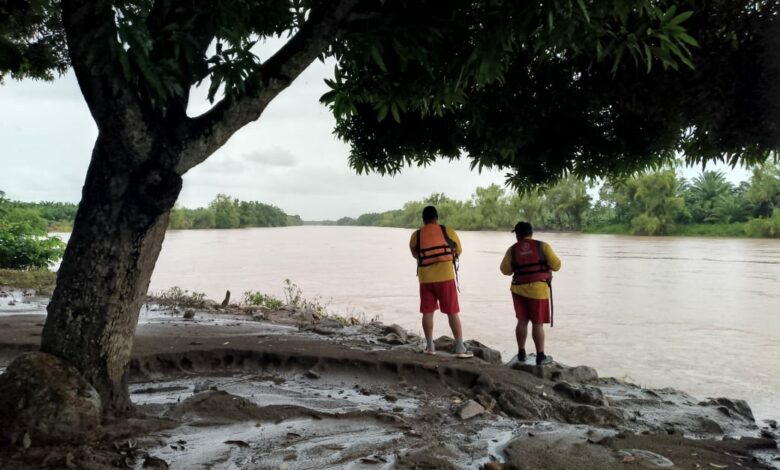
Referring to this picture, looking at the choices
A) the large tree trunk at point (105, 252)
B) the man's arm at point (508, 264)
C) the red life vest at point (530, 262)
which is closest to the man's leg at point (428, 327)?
the man's arm at point (508, 264)

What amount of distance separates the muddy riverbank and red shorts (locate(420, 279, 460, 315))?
1.96 feet

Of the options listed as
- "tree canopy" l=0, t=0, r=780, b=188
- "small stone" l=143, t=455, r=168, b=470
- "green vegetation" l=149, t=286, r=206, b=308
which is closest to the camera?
"tree canopy" l=0, t=0, r=780, b=188

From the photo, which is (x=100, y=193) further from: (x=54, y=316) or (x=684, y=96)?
(x=684, y=96)

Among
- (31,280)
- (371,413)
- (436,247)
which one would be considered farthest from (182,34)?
(31,280)

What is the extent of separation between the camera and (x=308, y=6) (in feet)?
12.8

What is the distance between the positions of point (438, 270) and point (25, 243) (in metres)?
15.0

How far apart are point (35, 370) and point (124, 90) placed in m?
1.95

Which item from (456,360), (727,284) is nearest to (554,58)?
(456,360)

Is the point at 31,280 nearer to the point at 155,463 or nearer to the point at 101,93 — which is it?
the point at 101,93

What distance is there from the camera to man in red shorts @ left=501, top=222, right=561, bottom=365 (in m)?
6.88

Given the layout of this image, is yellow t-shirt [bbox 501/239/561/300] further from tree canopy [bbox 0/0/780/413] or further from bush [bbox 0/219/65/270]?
bush [bbox 0/219/65/270]

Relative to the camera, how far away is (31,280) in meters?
13.8

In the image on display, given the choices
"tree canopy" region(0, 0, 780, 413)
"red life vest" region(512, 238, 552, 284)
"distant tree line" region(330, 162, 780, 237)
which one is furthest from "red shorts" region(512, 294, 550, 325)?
"distant tree line" region(330, 162, 780, 237)

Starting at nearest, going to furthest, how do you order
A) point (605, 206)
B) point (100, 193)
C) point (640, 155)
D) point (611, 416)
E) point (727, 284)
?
point (100, 193) → point (611, 416) → point (640, 155) → point (727, 284) → point (605, 206)
